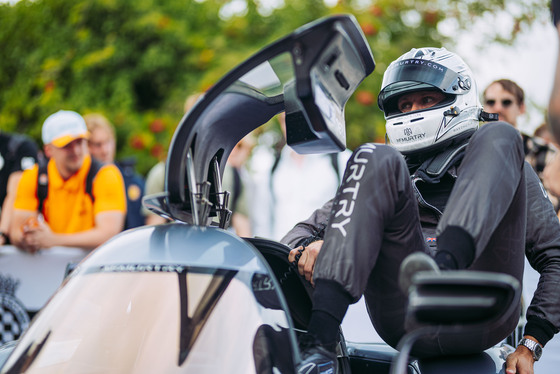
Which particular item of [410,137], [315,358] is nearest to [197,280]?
[315,358]

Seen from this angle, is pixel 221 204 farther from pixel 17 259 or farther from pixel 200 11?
pixel 200 11

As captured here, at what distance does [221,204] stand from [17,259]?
3569 millimetres

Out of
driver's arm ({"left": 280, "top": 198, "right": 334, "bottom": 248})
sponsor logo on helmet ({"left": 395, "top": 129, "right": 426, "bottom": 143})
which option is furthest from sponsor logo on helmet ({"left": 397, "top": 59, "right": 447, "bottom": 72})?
driver's arm ({"left": 280, "top": 198, "right": 334, "bottom": 248})

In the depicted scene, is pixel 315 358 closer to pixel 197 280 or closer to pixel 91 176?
pixel 197 280

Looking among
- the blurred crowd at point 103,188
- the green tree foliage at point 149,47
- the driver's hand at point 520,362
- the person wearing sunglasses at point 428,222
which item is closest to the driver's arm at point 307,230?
the person wearing sunglasses at point 428,222

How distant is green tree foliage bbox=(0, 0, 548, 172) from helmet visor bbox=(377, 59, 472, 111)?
313 inches

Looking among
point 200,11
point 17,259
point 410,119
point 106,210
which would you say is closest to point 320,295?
point 410,119

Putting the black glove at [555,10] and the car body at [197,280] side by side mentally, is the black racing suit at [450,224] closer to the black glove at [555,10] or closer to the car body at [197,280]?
the car body at [197,280]

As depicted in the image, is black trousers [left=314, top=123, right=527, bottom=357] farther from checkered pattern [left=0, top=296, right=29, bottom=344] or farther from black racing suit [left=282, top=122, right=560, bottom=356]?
checkered pattern [left=0, top=296, right=29, bottom=344]

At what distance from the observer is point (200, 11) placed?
13.4 metres

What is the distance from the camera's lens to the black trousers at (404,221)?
216 centimetres

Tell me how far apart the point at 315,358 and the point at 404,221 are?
63 cm

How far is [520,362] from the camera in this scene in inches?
104

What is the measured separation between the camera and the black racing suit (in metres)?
2.18
